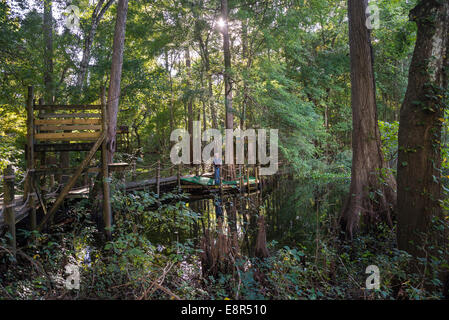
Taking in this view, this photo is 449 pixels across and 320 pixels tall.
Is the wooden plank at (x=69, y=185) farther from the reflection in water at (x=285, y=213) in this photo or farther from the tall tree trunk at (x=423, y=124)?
the tall tree trunk at (x=423, y=124)

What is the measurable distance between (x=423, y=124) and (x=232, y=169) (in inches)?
484

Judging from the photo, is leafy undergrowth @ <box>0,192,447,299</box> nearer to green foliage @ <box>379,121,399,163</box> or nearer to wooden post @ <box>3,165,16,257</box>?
wooden post @ <box>3,165,16,257</box>

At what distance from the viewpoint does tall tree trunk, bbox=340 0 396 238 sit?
6742mm

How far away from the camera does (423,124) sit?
3.98 m

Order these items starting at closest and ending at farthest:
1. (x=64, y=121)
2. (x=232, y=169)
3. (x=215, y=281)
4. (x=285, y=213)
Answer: (x=215, y=281) → (x=64, y=121) → (x=285, y=213) → (x=232, y=169)

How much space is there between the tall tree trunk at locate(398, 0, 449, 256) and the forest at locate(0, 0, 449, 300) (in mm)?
19

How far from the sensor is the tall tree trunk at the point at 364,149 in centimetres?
674

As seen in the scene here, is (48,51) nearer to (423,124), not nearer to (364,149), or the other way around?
(364,149)

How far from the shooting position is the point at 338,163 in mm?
20688

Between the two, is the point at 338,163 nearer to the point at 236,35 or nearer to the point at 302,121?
the point at 302,121

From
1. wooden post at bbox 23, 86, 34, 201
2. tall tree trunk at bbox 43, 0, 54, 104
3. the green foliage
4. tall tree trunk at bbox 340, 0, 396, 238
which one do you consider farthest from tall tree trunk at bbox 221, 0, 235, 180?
wooden post at bbox 23, 86, 34, 201

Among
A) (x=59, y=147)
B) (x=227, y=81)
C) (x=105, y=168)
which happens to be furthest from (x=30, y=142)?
(x=227, y=81)

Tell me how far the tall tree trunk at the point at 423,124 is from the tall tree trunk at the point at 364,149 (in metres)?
2.53
